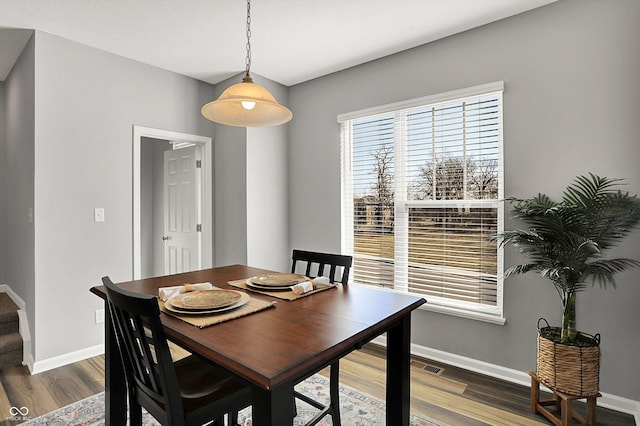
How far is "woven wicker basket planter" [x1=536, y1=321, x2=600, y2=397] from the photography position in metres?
1.93

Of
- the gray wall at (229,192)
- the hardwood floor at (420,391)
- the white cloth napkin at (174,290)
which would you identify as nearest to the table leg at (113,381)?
the white cloth napkin at (174,290)

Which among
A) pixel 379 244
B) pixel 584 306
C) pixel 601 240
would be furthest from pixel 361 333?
pixel 379 244

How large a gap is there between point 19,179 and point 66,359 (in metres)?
1.63

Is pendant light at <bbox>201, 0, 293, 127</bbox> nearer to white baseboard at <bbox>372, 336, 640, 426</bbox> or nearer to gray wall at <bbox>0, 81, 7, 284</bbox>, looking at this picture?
white baseboard at <bbox>372, 336, 640, 426</bbox>

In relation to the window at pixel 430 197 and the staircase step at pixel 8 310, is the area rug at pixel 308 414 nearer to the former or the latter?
the window at pixel 430 197

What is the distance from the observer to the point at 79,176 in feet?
9.53

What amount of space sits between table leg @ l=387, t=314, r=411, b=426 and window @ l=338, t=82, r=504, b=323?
52.8 inches

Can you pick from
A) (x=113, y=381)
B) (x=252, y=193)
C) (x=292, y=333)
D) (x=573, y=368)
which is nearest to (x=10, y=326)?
(x=113, y=381)

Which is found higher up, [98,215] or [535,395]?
[98,215]

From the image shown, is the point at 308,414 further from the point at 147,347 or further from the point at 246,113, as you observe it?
the point at 246,113

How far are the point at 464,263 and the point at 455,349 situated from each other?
2.25 ft

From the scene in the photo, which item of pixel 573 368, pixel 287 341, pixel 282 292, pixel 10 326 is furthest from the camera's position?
pixel 10 326

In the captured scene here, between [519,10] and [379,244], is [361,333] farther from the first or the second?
[519,10]

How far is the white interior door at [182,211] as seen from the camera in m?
3.88
